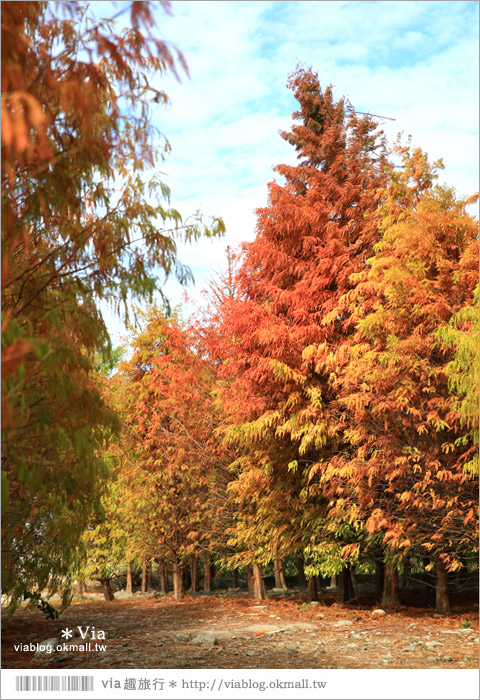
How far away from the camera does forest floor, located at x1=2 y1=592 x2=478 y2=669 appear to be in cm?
595

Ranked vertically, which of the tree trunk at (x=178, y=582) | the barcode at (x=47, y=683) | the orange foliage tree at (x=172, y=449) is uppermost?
the orange foliage tree at (x=172, y=449)

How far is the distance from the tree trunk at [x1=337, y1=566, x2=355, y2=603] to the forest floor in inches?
10.7

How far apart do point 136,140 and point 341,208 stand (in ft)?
21.5

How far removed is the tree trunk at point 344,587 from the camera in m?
10.9

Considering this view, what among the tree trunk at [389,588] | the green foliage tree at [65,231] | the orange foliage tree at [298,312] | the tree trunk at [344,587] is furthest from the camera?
the tree trunk at [344,587]

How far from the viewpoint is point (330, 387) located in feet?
32.1

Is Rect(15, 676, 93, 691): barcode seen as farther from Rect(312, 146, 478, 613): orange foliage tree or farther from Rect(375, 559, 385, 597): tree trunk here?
Rect(375, 559, 385, 597): tree trunk

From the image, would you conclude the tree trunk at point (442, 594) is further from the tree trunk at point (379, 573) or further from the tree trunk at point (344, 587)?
the tree trunk at point (344, 587)

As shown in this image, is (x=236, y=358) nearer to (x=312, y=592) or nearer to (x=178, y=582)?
(x=312, y=592)

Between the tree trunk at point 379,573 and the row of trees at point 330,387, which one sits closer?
the row of trees at point 330,387

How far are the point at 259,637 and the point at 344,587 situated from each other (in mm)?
3964

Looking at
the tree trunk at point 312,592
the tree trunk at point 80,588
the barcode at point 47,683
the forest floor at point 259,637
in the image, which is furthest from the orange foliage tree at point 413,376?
the tree trunk at point 80,588

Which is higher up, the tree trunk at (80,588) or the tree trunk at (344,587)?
the tree trunk at (344,587)

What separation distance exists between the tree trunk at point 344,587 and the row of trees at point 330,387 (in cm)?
4
